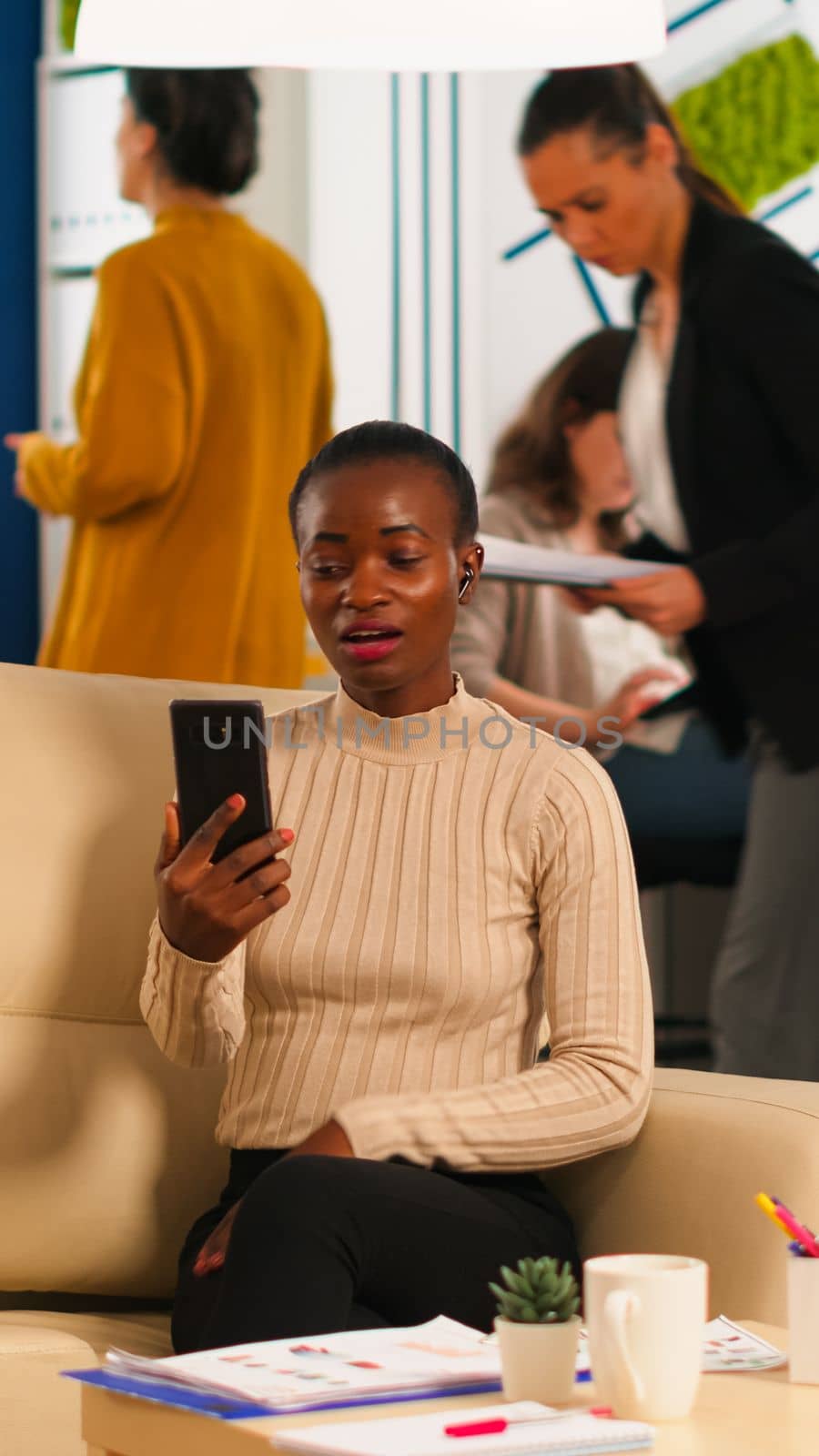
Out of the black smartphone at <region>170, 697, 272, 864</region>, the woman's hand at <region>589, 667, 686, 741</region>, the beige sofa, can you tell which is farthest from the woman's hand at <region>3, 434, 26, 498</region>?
the black smartphone at <region>170, 697, 272, 864</region>

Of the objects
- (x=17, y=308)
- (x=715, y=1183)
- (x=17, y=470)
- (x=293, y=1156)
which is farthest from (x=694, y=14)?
(x=293, y=1156)

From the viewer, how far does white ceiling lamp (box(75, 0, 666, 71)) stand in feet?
4.04

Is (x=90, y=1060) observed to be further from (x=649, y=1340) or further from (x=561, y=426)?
(x=561, y=426)

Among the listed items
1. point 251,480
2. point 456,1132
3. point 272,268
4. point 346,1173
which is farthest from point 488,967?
point 272,268

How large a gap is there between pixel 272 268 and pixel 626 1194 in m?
2.12

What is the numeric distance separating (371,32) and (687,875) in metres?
1.90

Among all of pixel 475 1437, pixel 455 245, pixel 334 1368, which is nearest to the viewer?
pixel 475 1437

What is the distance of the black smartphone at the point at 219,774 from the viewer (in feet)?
4.12

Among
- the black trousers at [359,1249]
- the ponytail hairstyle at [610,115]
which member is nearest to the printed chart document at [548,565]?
the ponytail hairstyle at [610,115]

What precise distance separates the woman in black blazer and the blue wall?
95 centimetres

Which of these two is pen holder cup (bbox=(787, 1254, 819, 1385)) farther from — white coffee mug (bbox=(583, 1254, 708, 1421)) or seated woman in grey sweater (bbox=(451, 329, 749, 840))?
seated woman in grey sweater (bbox=(451, 329, 749, 840))

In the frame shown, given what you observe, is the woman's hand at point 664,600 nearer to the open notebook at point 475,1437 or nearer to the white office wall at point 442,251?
the white office wall at point 442,251

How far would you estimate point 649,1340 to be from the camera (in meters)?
0.84

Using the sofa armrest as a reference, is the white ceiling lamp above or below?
above
